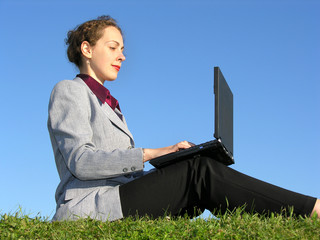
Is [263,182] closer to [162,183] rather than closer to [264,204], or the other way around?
[264,204]

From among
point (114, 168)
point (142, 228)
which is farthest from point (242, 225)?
point (114, 168)

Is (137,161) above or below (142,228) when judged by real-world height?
above

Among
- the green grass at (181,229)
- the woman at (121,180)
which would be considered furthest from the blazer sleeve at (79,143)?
the green grass at (181,229)

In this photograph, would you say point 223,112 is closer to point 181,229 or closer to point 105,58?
point 181,229

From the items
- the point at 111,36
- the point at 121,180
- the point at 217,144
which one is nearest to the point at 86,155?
the point at 121,180

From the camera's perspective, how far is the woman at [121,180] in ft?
14.0

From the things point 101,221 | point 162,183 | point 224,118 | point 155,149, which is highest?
point 224,118

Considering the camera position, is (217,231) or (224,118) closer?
(217,231)

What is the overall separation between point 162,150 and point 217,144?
0.57m

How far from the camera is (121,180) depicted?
4754 millimetres

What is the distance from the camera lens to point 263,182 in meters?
4.33

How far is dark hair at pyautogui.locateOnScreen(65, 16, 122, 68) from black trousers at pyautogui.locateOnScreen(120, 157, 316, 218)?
81.0 inches

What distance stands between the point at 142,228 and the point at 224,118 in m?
1.46

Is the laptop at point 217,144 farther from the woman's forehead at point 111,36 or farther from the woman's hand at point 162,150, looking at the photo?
the woman's forehead at point 111,36
